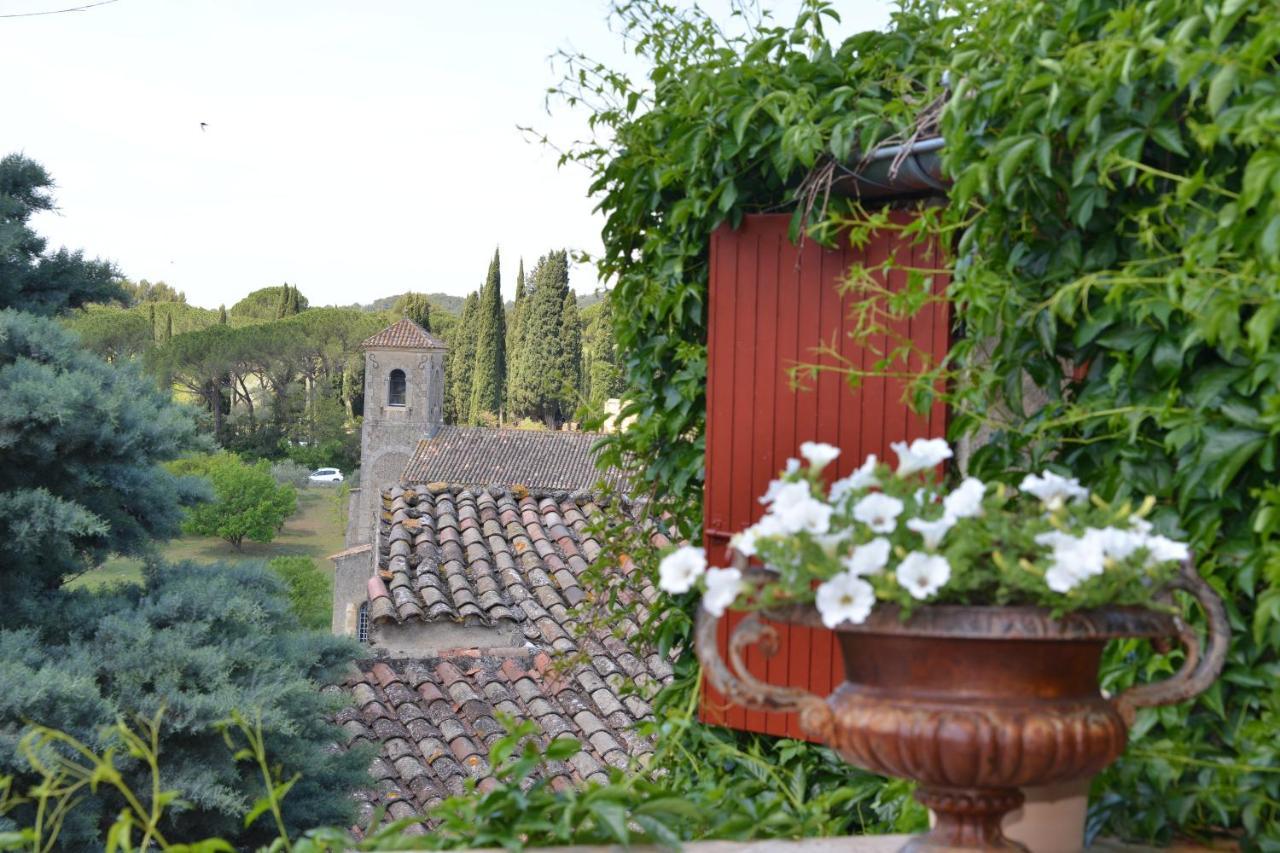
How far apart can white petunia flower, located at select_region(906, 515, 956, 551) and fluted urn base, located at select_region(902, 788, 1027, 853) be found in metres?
0.40

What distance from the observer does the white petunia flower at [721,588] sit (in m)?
1.73

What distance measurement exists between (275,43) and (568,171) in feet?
40.0

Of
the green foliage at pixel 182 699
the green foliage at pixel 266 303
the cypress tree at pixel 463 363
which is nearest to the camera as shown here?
the green foliage at pixel 182 699

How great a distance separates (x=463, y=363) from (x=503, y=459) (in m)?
17.8

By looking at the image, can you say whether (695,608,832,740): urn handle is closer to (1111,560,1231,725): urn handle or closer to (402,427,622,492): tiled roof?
(1111,560,1231,725): urn handle

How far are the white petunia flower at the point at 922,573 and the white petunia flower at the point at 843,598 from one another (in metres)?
0.05

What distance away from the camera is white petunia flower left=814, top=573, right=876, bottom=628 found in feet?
5.56

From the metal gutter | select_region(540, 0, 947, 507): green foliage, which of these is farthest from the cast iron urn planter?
select_region(540, 0, 947, 507): green foliage

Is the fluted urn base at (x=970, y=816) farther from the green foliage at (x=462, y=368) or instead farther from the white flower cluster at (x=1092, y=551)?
the green foliage at (x=462, y=368)

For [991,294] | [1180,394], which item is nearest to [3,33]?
[991,294]

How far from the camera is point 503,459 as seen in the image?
88.3 feet

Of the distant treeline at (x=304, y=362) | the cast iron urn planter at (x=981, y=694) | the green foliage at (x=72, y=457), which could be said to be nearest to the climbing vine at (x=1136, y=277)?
the cast iron urn planter at (x=981, y=694)

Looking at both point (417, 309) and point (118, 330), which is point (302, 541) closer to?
point (417, 309)

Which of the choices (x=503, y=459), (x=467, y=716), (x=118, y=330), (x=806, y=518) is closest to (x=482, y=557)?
(x=467, y=716)
